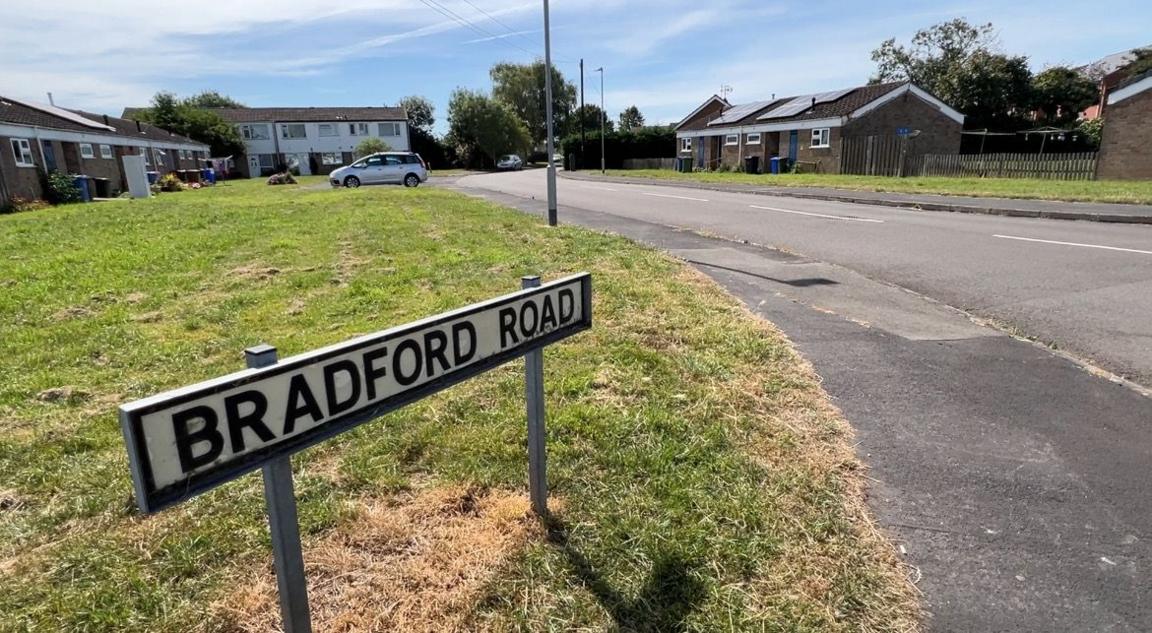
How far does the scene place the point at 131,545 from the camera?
2646mm

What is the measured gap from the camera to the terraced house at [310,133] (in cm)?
6575

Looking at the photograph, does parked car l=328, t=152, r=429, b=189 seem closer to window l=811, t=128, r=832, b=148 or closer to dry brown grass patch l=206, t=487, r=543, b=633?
window l=811, t=128, r=832, b=148

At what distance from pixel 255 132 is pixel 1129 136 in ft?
222

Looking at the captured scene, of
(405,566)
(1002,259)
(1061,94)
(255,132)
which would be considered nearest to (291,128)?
(255,132)

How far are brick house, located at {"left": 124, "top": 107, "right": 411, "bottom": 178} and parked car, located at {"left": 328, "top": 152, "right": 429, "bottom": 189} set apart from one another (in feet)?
116

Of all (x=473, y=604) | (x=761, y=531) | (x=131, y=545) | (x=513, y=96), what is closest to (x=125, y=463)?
(x=131, y=545)

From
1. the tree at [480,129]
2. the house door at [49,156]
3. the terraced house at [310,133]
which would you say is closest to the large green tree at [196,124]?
the terraced house at [310,133]

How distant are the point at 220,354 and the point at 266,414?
13.5 feet

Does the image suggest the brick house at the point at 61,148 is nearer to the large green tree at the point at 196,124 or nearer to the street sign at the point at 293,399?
the large green tree at the point at 196,124

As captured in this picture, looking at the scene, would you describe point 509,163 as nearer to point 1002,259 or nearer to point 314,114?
point 314,114

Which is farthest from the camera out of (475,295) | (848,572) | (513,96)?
(513,96)

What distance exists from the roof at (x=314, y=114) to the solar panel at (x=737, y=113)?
3538 cm

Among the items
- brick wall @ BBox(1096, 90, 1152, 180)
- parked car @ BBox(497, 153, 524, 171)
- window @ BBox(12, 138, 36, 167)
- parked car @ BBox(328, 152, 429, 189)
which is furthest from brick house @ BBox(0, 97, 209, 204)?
brick wall @ BBox(1096, 90, 1152, 180)

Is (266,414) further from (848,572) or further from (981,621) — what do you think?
(981,621)
